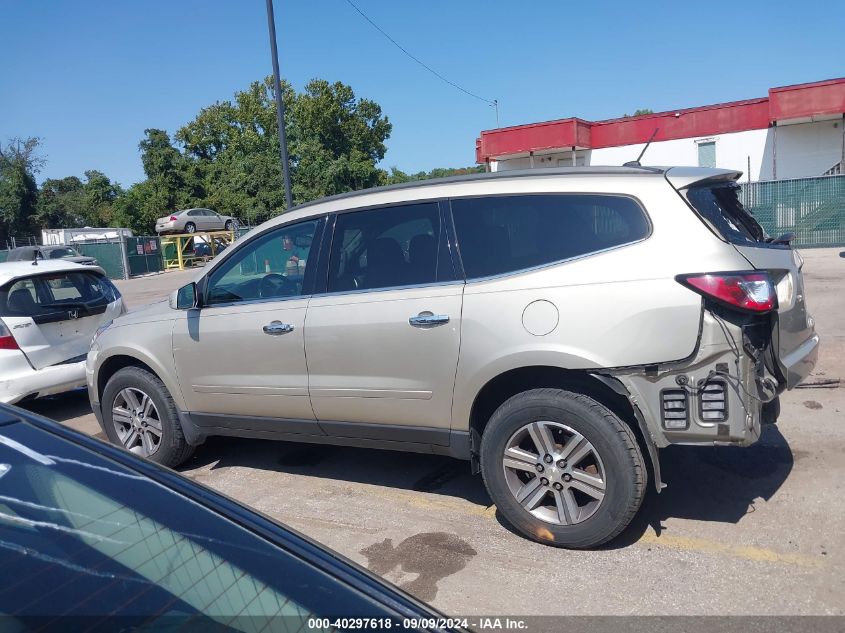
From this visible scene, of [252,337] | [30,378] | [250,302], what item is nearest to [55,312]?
[30,378]

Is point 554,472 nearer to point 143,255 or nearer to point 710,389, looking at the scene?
point 710,389

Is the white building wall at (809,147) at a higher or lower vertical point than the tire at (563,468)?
higher

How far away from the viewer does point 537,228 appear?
3.92 metres

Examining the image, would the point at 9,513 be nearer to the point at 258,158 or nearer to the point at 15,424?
the point at 15,424

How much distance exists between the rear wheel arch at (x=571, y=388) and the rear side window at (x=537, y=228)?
60 centimetres

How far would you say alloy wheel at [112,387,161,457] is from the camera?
532 cm

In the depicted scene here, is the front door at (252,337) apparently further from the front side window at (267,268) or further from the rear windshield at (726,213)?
the rear windshield at (726,213)

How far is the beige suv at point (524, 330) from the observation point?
3.42m

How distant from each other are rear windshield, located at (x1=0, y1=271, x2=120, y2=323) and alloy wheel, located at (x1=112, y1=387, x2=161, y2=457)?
6.97 feet

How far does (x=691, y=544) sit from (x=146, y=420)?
398cm

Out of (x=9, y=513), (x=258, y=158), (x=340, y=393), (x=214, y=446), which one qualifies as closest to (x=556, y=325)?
(x=340, y=393)

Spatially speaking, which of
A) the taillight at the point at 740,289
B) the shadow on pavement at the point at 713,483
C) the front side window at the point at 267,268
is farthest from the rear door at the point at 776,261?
the front side window at the point at 267,268

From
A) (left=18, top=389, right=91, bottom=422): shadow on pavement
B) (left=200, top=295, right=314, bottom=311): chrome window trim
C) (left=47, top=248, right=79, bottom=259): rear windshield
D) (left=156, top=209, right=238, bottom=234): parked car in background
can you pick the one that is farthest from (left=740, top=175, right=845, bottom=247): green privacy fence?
(left=156, top=209, right=238, bottom=234): parked car in background

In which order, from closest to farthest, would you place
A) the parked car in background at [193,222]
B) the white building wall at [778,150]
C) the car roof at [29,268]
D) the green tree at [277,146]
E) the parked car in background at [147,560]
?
the parked car in background at [147,560] < the car roof at [29,268] < the white building wall at [778,150] < the parked car in background at [193,222] < the green tree at [277,146]
